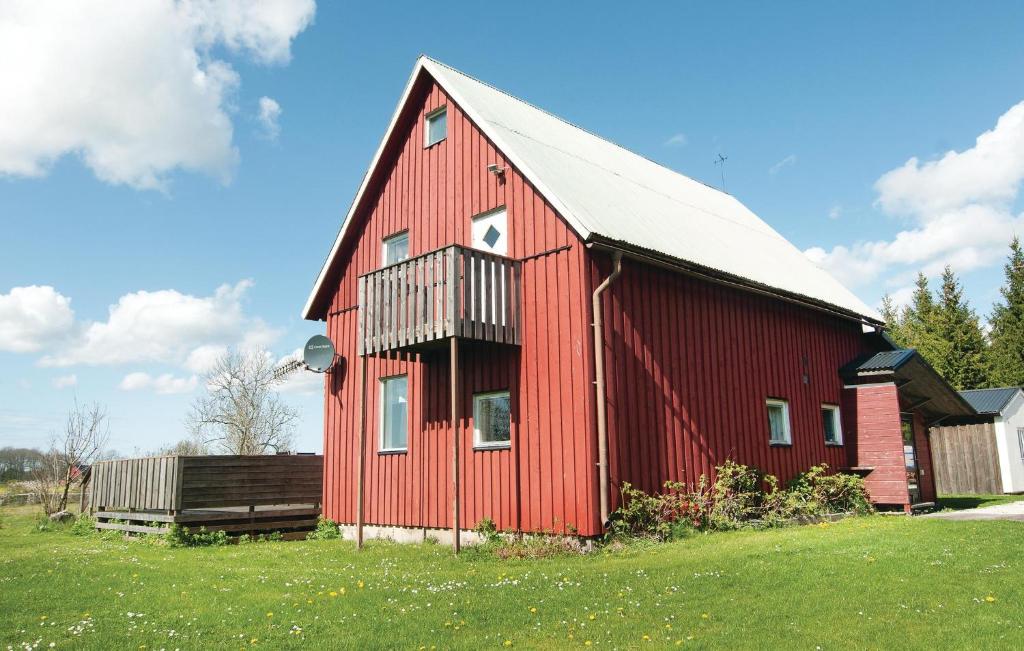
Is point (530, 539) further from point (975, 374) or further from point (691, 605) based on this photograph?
point (975, 374)

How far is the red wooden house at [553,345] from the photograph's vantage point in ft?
42.3

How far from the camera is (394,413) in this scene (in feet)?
52.9

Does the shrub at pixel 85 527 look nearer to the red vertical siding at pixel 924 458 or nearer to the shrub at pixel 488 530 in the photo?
the shrub at pixel 488 530

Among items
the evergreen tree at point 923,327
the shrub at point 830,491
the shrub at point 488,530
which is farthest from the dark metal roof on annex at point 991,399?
the shrub at point 488,530

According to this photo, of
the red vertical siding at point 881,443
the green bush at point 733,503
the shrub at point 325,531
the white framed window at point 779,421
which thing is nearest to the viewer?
the green bush at point 733,503

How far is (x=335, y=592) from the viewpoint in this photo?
28.9 ft

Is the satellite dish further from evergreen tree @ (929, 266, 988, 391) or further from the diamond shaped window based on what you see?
evergreen tree @ (929, 266, 988, 391)

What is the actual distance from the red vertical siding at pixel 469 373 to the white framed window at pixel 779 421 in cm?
640

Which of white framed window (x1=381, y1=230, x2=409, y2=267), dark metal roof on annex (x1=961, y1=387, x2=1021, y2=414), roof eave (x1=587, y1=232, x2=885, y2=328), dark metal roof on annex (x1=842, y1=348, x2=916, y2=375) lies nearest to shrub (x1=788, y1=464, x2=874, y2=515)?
dark metal roof on annex (x1=842, y1=348, x2=916, y2=375)

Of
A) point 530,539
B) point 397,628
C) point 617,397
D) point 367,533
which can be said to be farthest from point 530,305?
point 397,628

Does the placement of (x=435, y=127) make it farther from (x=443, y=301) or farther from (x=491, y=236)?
(x=443, y=301)

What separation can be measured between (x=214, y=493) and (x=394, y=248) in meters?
6.39

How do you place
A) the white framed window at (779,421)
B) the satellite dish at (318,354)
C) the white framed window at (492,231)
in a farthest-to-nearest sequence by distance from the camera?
the satellite dish at (318,354) → the white framed window at (779,421) → the white framed window at (492,231)

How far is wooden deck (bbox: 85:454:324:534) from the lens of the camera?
1559cm
